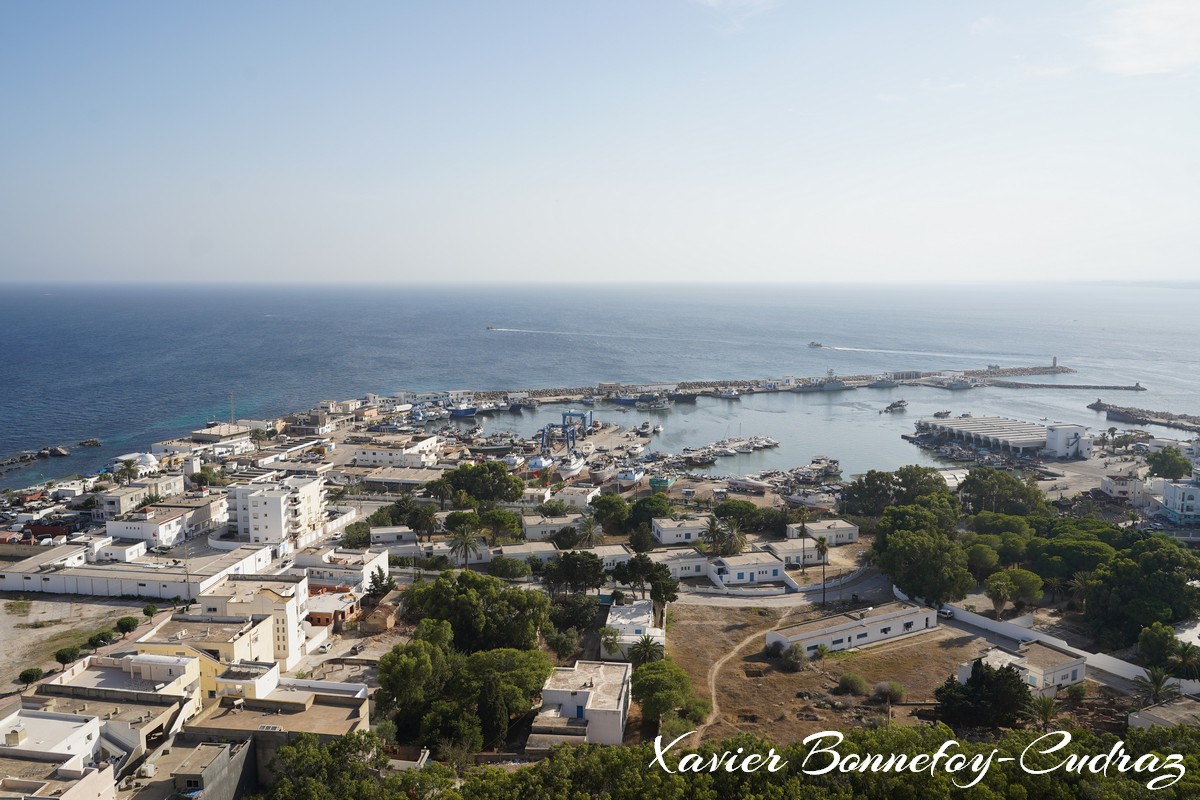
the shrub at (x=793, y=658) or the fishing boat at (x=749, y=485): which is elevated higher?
the shrub at (x=793, y=658)

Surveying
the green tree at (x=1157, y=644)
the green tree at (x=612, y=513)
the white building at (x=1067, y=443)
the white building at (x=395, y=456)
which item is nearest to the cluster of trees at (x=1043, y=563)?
the green tree at (x=1157, y=644)

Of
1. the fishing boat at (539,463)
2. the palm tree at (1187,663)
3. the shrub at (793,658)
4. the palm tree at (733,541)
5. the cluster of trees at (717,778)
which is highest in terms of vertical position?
the cluster of trees at (717,778)

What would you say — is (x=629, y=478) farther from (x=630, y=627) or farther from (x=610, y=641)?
(x=610, y=641)

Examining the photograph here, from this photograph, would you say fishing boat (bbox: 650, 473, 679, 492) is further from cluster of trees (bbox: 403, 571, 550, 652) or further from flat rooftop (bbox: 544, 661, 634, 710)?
flat rooftop (bbox: 544, 661, 634, 710)

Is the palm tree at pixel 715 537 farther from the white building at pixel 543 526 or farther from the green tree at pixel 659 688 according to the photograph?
the green tree at pixel 659 688

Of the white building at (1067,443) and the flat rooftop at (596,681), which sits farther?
the white building at (1067,443)

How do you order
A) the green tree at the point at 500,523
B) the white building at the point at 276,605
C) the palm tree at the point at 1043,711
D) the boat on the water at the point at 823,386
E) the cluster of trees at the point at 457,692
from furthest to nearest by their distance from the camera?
the boat on the water at the point at 823,386
the green tree at the point at 500,523
the white building at the point at 276,605
the palm tree at the point at 1043,711
the cluster of trees at the point at 457,692

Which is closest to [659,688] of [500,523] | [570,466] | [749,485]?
[500,523]

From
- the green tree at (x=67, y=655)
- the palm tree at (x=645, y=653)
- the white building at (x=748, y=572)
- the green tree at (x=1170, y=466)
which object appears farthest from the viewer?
the green tree at (x=1170, y=466)
